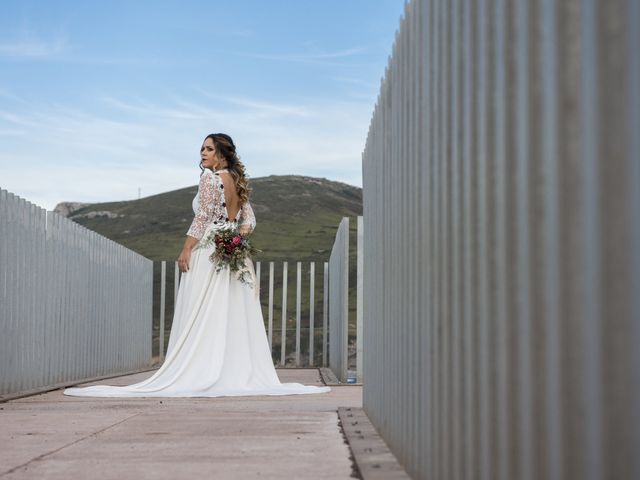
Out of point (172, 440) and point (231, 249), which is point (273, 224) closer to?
point (231, 249)

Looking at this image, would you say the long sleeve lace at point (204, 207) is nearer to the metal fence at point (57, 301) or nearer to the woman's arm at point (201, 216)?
the woman's arm at point (201, 216)

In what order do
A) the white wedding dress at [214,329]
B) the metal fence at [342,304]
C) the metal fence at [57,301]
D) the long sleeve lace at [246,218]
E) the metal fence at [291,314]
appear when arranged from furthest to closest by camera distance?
the metal fence at [291,314], the metal fence at [342,304], the long sleeve lace at [246,218], the white wedding dress at [214,329], the metal fence at [57,301]

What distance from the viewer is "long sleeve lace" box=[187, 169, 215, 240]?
9.80 metres

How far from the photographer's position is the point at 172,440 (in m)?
4.82

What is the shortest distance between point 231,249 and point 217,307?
0.55 meters

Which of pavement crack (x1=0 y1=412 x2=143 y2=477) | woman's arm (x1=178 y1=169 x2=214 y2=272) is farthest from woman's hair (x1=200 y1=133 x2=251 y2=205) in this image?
pavement crack (x1=0 y1=412 x2=143 y2=477)

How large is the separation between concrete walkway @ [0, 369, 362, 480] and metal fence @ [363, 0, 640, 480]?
70cm

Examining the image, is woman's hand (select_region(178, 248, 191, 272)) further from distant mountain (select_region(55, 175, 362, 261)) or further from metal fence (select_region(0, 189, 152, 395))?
distant mountain (select_region(55, 175, 362, 261))

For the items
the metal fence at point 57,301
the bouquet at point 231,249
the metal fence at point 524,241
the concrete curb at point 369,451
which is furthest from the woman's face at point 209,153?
the metal fence at point 524,241

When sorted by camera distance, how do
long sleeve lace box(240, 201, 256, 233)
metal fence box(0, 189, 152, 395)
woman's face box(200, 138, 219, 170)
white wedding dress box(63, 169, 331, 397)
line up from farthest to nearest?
1. long sleeve lace box(240, 201, 256, 233)
2. woman's face box(200, 138, 219, 170)
3. white wedding dress box(63, 169, 331, 397)
4. metal fence box(0, 189, 152, 395)

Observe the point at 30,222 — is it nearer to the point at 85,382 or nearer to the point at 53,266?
the point at 53,266

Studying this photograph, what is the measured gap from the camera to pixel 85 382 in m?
10.7

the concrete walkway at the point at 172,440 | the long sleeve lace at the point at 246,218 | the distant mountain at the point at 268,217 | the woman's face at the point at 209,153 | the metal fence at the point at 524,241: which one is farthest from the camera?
the distant mountain at the point at 268,217

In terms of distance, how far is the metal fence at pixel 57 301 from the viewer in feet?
28.7
